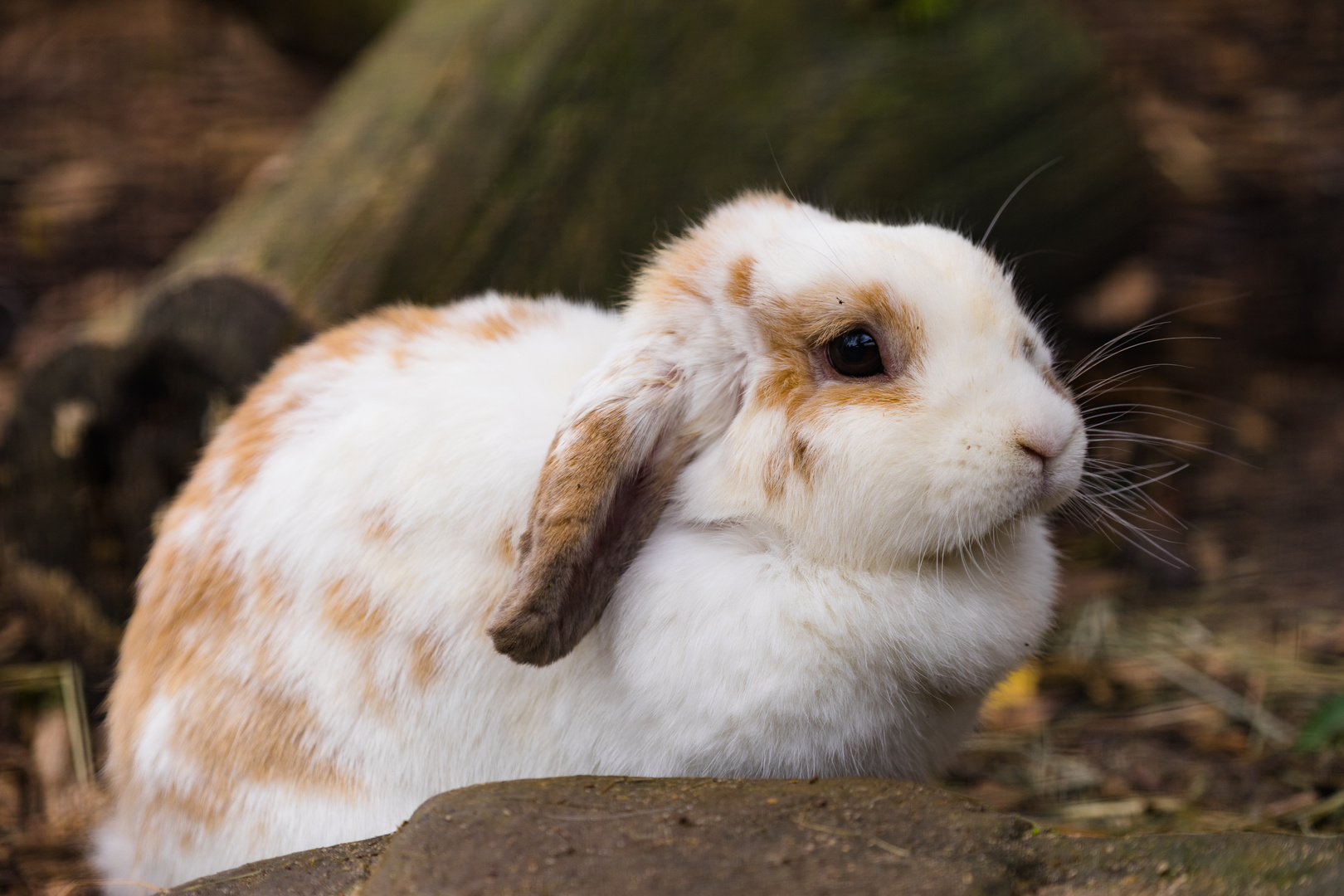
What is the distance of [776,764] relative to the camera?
7.91 feet

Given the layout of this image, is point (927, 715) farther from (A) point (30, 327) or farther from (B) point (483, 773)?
(A) point (30, 327)

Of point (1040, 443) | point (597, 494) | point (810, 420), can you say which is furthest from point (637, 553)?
point (1040, 443)

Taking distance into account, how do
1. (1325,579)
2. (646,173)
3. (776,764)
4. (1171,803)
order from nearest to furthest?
(776,764)
(1171,803)
(646,173)
(1325,579)

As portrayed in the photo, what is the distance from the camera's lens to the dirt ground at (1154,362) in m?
3.63

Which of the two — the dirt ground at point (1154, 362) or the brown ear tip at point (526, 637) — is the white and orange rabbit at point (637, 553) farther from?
the dirt ground at point (1154, 362)

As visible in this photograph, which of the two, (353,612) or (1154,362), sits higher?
(353,612)

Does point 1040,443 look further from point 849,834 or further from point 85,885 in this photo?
point 85,885

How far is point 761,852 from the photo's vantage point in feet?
6.61

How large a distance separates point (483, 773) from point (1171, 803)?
203 centimetres

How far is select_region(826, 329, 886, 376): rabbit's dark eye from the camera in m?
2.36

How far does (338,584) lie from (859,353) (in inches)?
46.7

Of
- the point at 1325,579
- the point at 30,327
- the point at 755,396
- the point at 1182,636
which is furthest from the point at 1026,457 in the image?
the point at 30,327

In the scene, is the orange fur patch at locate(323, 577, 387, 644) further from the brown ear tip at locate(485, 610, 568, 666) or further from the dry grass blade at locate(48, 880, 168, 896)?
the dry grass blade at locate(48, 880, 168, 896)

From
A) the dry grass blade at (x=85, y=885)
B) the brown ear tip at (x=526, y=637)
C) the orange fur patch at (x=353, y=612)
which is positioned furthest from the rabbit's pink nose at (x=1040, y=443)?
the dry grass blade at (x=85, y=885)
